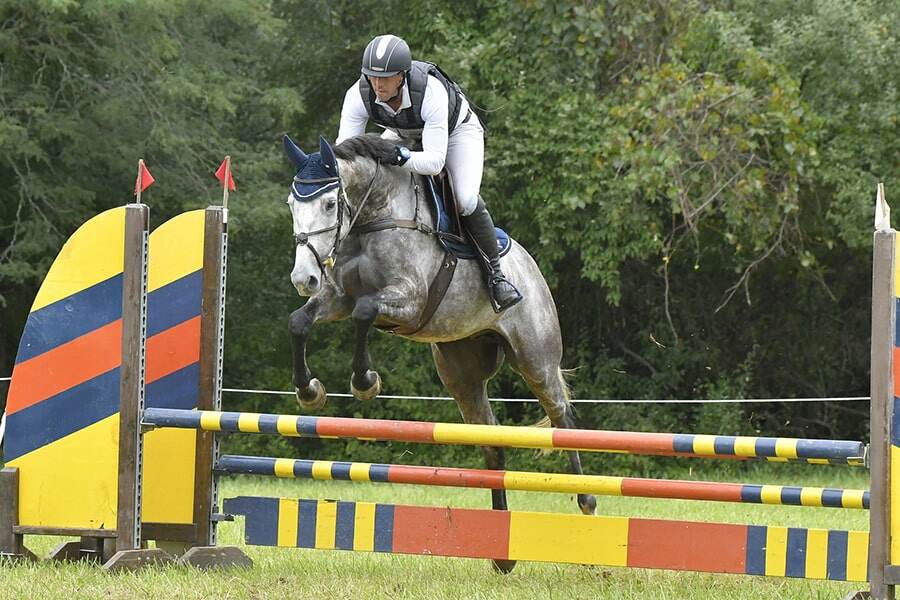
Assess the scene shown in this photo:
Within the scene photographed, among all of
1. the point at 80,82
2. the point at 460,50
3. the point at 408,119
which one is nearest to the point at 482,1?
the point at 460,50

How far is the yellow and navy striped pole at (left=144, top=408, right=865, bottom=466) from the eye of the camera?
12.5 feet

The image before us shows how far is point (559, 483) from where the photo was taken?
433 cm

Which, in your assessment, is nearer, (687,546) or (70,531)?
(687,546)

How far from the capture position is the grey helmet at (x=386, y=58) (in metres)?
4.70

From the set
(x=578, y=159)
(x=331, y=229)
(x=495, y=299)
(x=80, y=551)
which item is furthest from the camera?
(x=578, y=159)

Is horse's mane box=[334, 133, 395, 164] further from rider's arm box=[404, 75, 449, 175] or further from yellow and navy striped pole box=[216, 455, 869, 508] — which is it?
yellow and navy striped pole box=[216, 455, 869, 508]

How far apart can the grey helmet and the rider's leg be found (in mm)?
554

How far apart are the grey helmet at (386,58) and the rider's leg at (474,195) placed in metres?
0.55

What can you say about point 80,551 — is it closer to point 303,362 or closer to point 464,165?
point 303,362

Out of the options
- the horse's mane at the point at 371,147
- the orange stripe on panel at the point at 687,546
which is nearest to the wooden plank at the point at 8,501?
the horse's mane at the point at 371,147

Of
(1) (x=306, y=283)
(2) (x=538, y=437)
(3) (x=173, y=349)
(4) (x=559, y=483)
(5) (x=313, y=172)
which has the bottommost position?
(4) (x=559, y=483)

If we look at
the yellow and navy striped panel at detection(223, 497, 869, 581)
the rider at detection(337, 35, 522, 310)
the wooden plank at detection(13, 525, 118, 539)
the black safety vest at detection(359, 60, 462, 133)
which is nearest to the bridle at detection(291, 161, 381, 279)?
the rider at detection(337, 35, 522, 310)

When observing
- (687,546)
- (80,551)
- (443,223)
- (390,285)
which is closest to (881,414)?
(687,546)

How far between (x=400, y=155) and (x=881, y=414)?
1.98 m
